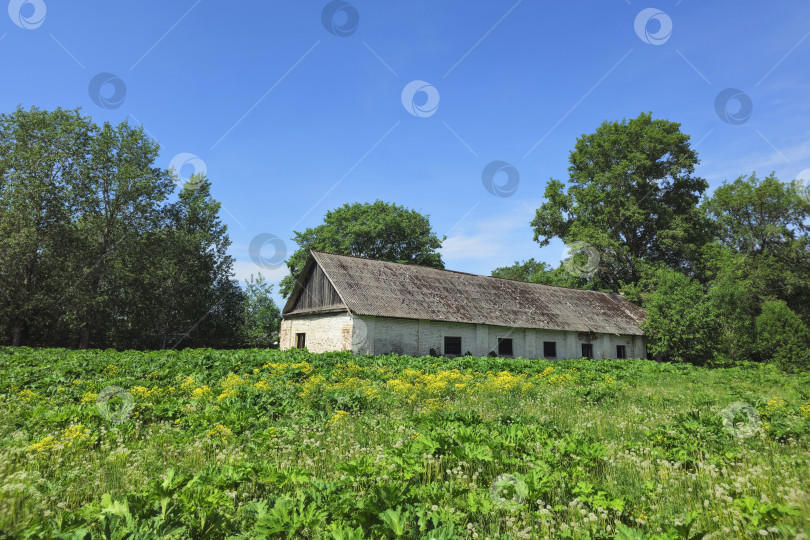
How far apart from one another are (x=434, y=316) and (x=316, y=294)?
6.94m

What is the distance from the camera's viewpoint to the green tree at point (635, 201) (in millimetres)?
38250

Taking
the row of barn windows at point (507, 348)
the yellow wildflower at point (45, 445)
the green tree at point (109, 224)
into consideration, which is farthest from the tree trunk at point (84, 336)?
the yellow wildflower at point (45, 445)

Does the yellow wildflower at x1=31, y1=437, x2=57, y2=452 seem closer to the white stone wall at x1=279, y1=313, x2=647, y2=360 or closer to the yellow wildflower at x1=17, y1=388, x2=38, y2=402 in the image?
the yellow wildflower at x1=17, y1=388, x2=38, y2=402

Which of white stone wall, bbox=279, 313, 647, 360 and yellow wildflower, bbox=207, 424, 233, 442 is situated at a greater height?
white stone wall, bbox=279, 313, 647, 360

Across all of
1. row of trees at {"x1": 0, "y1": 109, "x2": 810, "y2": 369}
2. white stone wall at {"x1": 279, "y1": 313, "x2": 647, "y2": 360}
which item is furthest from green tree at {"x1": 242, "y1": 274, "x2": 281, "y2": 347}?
white stone wall at {"x1": 279, "y1": 313, "x2": 647, "y2": 360}

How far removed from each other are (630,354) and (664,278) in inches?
251

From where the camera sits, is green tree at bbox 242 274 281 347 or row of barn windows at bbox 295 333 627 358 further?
green tree at bbox 242 274 281 347

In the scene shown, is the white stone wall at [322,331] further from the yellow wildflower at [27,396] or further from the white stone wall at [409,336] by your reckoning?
the yellow wildflower at [27,396]

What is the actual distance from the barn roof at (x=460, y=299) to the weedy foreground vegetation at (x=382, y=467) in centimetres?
1254

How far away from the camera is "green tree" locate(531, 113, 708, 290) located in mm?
38250

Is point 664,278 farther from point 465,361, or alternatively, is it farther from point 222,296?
point 222,296

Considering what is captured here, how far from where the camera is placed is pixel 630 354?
32344 millimetres

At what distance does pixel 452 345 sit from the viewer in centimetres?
2370

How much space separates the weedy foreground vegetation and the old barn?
454 inches
